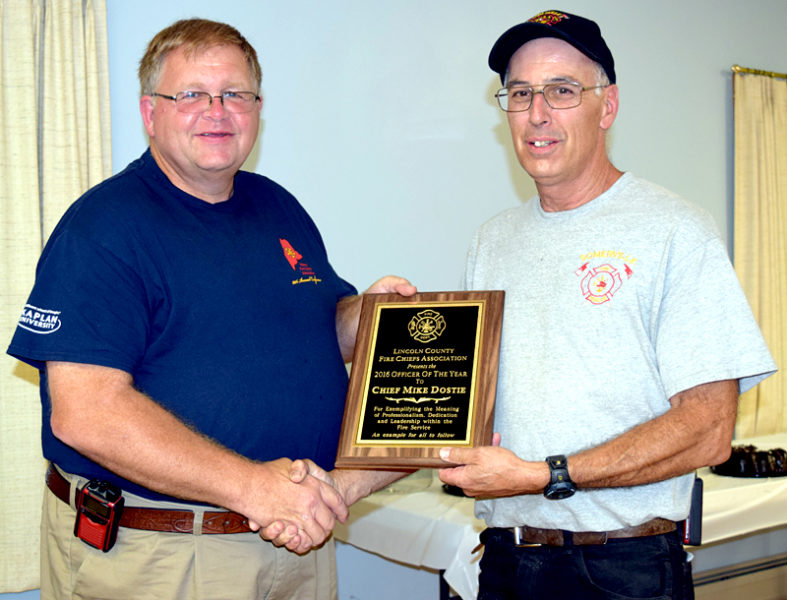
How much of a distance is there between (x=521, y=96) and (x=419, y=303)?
25.2 inches

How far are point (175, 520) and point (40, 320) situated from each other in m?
0.61

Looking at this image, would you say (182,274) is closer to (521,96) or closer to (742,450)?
(521,96)

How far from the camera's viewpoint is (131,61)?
3803mm

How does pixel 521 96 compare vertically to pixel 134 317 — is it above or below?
above

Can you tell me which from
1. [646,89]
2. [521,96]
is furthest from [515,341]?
[646,89]

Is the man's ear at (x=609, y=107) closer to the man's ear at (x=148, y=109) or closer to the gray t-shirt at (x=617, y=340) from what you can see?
the gray t-shirt at (x=617, y=340)

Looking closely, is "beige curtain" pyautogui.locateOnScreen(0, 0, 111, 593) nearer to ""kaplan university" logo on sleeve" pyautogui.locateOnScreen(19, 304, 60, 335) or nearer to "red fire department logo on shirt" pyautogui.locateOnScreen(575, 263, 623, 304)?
""kaplan university" logo on sleeve" pyautogui.locateOnScreen(19, 304, 60, 335)

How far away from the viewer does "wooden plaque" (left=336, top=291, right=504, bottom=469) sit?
2027 millimetres

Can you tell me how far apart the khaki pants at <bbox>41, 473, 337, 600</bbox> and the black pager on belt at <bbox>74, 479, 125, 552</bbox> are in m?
0.04

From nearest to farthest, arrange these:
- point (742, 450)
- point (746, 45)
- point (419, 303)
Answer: point (419, 303) → point (742, 450) → point (746, 45)

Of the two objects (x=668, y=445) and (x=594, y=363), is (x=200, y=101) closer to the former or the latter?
(x=594, y=363)

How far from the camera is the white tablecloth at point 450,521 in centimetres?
319

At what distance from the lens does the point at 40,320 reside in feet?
6.28

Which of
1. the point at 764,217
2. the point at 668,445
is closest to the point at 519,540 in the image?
the point at 668,445
